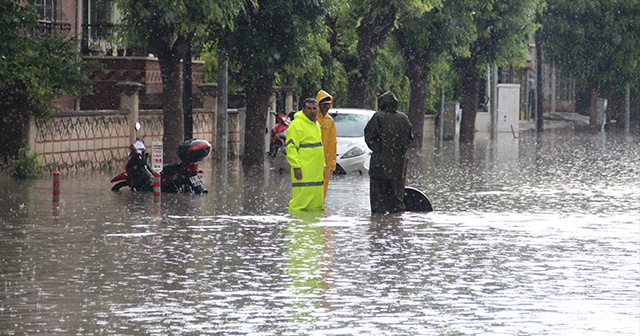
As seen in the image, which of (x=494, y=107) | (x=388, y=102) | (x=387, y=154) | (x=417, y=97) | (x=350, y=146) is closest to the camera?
(x=387, y=154)

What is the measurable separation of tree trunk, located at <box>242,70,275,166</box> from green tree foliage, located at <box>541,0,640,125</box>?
43.8 m

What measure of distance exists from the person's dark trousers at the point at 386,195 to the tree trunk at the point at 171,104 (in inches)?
438

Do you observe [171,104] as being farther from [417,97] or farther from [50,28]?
[417,97]

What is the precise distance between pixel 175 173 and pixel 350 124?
9.04 meters

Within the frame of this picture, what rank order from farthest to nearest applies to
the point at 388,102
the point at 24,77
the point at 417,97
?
the point at 417,97, the point at 24,77, the point at 388,102

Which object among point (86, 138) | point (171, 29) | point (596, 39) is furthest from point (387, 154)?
point (596, 39)

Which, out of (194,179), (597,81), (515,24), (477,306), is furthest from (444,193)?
(597,81)

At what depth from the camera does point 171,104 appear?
1179 inches

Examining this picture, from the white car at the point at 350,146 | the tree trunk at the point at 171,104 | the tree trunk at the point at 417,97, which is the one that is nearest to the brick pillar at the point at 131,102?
the tree trunk at the point at 171,104

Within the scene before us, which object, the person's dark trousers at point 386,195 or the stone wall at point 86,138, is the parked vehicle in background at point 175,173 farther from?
the person's dark trousers at point 386,195

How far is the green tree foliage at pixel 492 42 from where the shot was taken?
2151 inches

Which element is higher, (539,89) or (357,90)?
(539,89)

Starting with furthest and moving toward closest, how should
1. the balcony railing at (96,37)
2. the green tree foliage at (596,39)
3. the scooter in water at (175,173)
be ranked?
the green tree foliage at (596,39) → the balcony railing at (96,37) → the scooter in water at (175,173)

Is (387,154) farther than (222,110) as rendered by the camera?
No
